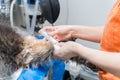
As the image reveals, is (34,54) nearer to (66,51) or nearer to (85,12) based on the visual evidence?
(66,51)

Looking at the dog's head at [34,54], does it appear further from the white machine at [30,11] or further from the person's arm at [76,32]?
the white machine at [30,11]

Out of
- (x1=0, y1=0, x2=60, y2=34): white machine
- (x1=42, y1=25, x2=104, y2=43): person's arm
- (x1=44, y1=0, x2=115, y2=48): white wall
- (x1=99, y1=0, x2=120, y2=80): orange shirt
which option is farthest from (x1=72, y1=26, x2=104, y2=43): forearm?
(x1=44, y1=0, x2=115, y2=48): white wall

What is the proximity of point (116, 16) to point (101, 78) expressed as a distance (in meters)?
0.25

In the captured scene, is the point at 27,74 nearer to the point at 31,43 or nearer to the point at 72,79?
the point at 31,43

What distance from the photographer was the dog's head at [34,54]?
708 millimetres

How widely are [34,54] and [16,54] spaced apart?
0.06 m

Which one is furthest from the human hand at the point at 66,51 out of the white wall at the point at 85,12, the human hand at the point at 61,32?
the white wall at the point at 85,12

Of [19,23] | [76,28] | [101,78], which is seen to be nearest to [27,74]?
[101,78]

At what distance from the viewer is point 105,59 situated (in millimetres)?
733

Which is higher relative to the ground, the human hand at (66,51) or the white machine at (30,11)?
the white machine at (30,11)

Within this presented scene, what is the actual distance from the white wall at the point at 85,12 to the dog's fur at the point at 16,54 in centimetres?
112

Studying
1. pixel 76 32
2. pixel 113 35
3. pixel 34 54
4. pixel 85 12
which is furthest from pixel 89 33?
pixel 85 12

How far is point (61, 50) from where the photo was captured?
817 mm

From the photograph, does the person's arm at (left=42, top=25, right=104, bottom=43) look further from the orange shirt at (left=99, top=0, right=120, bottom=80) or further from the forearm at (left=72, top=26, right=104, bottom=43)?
the orange shirt at (left=99, top=0, right=120, bottom=80)
